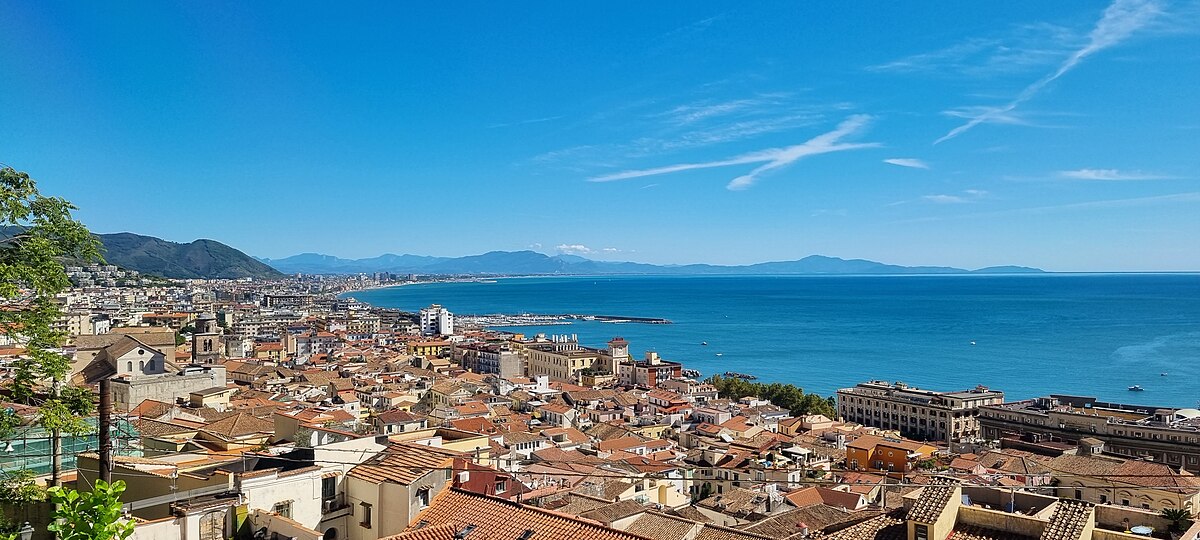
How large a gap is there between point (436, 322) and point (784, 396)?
201ft

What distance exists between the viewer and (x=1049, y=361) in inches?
2950

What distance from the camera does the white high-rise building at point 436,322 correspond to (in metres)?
95.8

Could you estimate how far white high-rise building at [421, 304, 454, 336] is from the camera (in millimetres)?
95812

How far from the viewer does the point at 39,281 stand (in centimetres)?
565

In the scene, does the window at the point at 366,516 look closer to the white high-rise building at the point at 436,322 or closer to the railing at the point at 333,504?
the railing at the point at 333,504

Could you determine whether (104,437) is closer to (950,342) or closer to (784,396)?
(784,396)

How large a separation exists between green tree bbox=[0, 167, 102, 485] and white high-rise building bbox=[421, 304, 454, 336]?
88.3 m

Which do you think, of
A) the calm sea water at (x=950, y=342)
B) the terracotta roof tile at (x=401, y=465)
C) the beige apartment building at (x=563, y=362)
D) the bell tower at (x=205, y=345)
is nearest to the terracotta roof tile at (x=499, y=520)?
the terracotta roof tile at (x=401, y=465)

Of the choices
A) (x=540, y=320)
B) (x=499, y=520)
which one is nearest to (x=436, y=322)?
(x=540, y=320)

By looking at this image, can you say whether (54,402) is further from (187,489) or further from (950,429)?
(950,429)

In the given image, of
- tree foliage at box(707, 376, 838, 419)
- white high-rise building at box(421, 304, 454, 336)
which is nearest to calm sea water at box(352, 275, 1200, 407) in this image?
tree foliage at box(707, 376, 838, 419)

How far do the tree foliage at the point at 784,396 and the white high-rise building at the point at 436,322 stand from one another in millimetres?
51251

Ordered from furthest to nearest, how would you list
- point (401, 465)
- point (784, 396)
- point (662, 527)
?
1. point (784, 396)
2. point (662, 527)
3. point (401, 465)

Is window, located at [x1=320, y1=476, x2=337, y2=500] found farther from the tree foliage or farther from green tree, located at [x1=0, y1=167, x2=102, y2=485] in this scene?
the tree foliage
